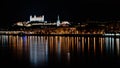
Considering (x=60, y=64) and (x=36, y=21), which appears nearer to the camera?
(x=60, y=64)

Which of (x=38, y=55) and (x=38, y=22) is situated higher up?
(x=38, y=22)

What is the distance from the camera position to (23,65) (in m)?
19.9

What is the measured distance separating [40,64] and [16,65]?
1472 mm

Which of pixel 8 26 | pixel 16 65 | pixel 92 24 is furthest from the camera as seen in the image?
pixel 8 26

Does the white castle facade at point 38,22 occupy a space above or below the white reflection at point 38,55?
above

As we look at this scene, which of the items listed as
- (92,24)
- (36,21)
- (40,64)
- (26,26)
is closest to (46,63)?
(40,64)

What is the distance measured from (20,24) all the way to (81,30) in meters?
33.8

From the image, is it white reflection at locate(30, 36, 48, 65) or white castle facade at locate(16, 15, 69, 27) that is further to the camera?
white castle facade at locate(16, 15, 69, 27)

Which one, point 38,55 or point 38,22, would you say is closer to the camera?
point 38,55

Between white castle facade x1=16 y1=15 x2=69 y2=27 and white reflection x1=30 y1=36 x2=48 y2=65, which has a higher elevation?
white castle facade x1=16 y1=15 x2=69 y2=27

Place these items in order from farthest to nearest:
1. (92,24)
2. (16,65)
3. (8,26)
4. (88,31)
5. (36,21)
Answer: (36,21), (8,26), (92,24), (88,31), (16,65)

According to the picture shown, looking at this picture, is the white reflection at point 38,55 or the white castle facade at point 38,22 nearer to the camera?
the white reflection at point 38,55

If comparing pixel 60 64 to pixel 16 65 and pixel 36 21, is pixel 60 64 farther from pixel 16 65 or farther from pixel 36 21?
pixel 36 21

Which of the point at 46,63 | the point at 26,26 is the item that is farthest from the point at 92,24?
the point at 46,63
